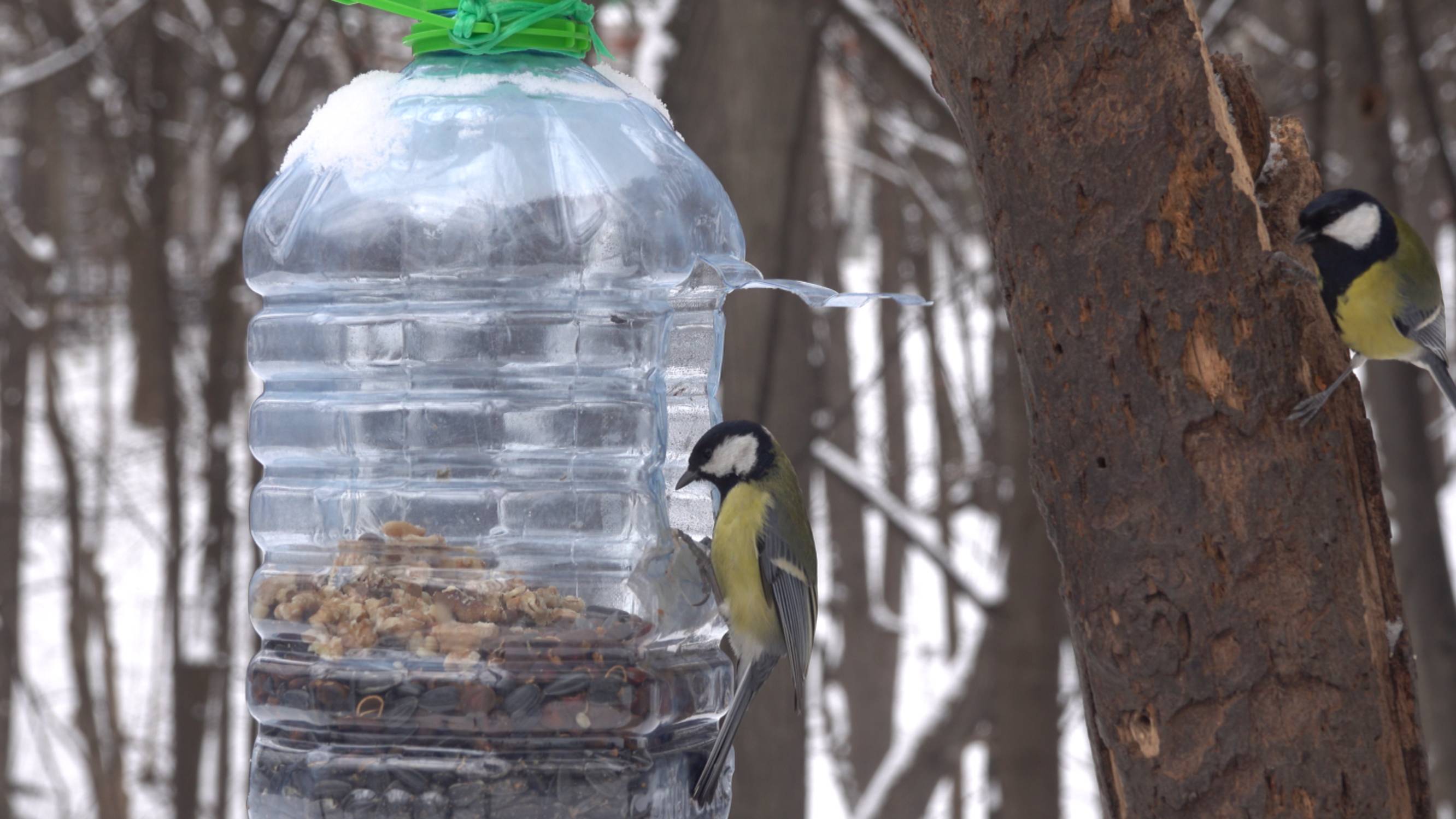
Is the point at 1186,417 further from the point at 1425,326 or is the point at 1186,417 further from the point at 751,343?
the point at 751,343

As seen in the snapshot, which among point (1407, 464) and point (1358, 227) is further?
point (1407, 464)

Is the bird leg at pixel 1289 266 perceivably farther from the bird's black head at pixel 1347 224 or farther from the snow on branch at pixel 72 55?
the snow on branch at pixel 72 55

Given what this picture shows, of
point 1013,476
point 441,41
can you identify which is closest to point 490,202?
point 441,41

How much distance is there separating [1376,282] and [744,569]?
130 cm

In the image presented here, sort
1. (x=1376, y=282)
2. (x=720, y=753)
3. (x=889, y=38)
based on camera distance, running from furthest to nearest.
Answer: (x=889, y=38) < (x=1376, y=282) < (x=720, y=753)

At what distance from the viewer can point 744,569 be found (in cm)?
240

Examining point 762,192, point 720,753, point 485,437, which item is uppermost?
point 762,192

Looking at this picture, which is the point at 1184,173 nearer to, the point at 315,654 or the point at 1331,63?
the point at 315,654

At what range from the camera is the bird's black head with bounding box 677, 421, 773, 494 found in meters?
2.33

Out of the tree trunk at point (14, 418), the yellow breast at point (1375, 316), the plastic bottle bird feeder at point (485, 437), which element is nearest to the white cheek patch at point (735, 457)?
the plastic bottle bird feeder at point (485, 437)

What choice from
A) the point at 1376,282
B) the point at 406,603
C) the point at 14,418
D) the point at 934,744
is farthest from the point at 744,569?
the point at 14,418

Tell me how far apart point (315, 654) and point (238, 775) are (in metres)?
8.83

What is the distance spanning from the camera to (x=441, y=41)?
2.02 metres

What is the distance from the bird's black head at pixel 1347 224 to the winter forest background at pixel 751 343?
334 mm
